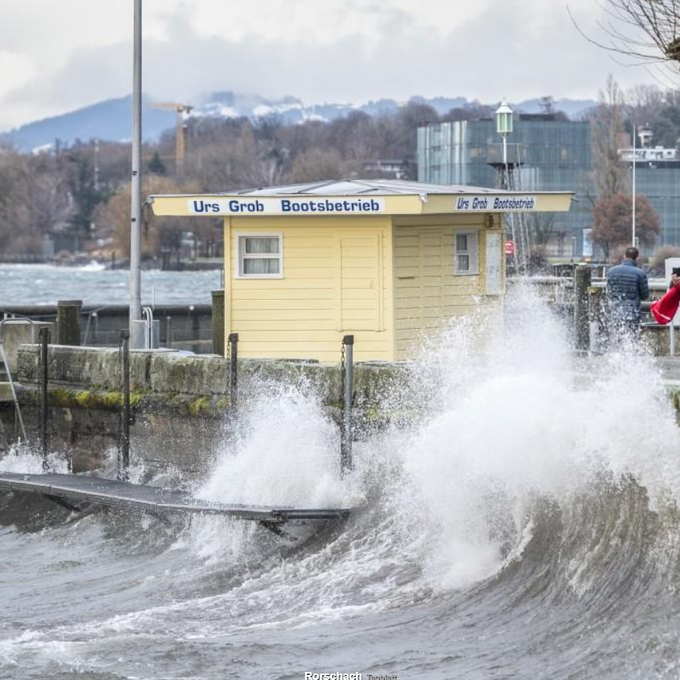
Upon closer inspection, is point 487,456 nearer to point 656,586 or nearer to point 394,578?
point 394,578

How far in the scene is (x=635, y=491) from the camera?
1401 cm

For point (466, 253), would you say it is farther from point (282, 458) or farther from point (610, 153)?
point (610, 153)

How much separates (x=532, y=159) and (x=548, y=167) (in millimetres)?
2025

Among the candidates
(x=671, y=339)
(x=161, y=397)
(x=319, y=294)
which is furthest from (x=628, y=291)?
(x=161, y=397)

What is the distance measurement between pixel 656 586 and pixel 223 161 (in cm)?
18628

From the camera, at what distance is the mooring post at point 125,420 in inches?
828

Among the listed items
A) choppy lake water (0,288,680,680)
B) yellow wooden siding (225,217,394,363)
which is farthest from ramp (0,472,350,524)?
yellow wooden siding (225,217,394,363)

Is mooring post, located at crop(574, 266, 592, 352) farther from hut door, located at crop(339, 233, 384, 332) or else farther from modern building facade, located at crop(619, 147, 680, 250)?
modern building facade, located at crop(619, 147, 680, 250)

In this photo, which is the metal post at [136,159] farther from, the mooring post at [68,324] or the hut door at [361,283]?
the hut door at [361,283]

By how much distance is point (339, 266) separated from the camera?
23.1 m

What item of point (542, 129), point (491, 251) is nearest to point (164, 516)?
point (491, 251)

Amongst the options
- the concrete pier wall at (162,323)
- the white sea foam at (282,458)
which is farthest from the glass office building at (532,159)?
the white sea foam at (282,458)

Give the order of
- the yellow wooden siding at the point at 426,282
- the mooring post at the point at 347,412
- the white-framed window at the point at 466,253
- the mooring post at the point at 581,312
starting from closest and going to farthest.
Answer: the mooring post at the point at 347,412
the yellow wooden siding at the point at 426,282
the white-framed window at the point at 466,253
the mooring post at the point at 581,312

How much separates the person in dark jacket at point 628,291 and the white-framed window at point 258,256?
4626mm
